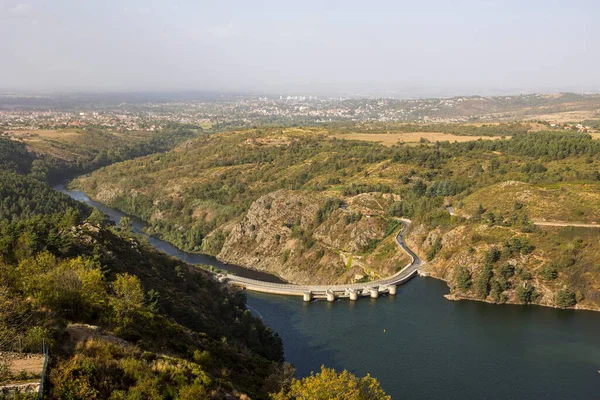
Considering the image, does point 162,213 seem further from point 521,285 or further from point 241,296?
point 521,285

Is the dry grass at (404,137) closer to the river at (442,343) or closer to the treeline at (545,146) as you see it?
the treeline at (545,146)

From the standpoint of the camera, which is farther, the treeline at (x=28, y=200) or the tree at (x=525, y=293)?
the treeline at (x=28, y=200)

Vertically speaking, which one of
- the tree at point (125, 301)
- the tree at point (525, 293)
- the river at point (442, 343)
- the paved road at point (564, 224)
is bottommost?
the river at point (442, 343)

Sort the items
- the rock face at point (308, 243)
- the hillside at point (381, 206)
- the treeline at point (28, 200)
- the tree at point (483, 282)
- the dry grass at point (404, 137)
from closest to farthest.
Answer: the tree at point (483, 282)
the hillside at point (381, 206)
the rock face at point (308, 243)
the treeline at point (28, 200)
the dry grass at point (404, 137)

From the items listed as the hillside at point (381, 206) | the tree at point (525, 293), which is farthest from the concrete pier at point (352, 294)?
the tree at point (525, 293)

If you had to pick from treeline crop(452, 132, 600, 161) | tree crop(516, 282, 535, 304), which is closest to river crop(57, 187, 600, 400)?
tree crop(516, 282, 535, 304)

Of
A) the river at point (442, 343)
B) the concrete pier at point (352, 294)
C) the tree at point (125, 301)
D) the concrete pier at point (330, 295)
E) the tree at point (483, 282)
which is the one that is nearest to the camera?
the tree at point (125, 301)

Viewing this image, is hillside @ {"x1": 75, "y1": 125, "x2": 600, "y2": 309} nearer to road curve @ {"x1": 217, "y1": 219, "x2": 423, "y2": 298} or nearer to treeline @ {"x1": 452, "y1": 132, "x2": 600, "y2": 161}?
treeline @ {"x1": 452, "y1": 132, "x2": 600, "y2": 161}
